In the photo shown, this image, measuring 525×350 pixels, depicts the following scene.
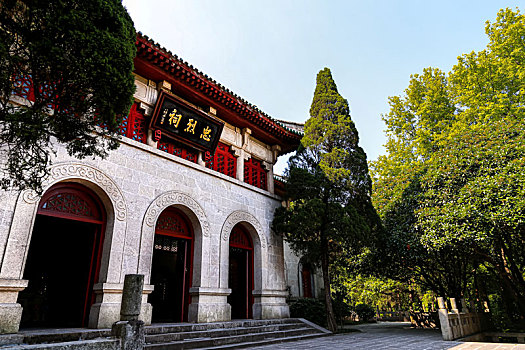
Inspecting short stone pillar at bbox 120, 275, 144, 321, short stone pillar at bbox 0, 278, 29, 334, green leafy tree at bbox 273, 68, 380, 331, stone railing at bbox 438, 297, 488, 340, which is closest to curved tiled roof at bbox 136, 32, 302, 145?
green leafy tree at bbox 273, 68, 380, 331

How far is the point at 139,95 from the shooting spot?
7.86 metres

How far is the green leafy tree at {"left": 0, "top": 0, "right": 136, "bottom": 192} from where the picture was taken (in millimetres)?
3723

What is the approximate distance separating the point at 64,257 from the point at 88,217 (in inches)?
126

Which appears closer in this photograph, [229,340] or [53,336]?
[53,336]

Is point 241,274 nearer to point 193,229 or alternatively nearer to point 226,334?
point 193,229

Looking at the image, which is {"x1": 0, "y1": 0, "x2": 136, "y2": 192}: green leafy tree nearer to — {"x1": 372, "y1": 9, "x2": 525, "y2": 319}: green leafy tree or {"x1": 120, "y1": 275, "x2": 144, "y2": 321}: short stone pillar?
{"x1": 120, "y1": 275, "x2": 144, "y2": 321}: short stone pillar

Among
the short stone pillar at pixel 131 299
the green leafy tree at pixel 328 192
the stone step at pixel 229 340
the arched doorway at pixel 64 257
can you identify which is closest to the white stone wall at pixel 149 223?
the arched doorway at pixel 64 257

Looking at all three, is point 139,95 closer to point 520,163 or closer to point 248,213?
point 248,213

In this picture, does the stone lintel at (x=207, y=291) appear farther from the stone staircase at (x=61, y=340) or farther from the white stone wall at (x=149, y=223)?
the stone staircase at (x=61, y=340)

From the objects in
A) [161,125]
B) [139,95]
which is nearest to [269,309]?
[161,125]

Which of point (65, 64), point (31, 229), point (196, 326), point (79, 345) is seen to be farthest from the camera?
point (196, 326)

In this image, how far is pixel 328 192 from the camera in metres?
10.1

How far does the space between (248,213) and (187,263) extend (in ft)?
8.13

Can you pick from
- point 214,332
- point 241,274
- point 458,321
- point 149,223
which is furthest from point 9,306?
point 458,321
